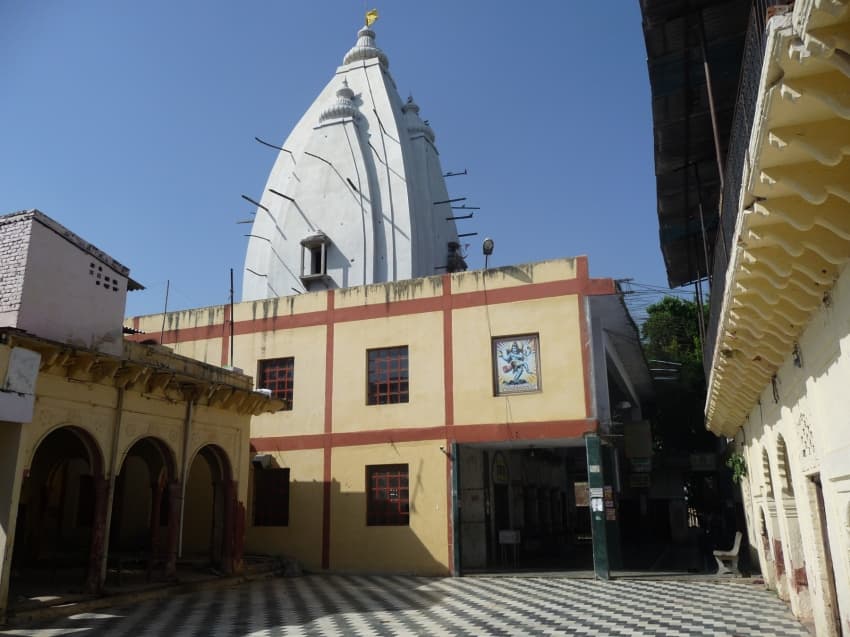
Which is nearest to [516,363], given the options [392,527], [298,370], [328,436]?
[392,527]

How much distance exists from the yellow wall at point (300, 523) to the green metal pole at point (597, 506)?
6.77 meters

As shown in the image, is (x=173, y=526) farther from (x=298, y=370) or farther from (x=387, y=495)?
(x=298, y=370)

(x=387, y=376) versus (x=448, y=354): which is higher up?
(x=448, y=354)

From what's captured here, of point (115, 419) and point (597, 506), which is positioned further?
point (597, 506)

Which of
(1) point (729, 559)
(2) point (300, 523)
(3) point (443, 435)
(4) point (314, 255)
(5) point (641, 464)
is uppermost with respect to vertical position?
(4) point (314, 255)

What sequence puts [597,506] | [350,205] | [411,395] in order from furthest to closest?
[350,205], [411,395], [597,506]

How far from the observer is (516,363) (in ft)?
54.9

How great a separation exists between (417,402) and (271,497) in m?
4.79

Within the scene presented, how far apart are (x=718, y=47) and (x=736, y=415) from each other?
6.80 m

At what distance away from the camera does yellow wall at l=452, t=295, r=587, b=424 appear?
1612 cm

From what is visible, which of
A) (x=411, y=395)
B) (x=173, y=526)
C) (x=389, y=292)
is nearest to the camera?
A: (x=173, y=526)

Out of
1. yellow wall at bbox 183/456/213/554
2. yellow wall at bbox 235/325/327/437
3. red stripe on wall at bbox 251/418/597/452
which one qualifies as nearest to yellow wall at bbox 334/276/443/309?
yellow wall at bbox 235/325/327/437

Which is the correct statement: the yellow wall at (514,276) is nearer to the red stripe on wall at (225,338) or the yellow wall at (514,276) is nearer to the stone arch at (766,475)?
the stone arch at (766,475)

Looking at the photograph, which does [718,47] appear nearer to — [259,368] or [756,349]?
[756,349]
